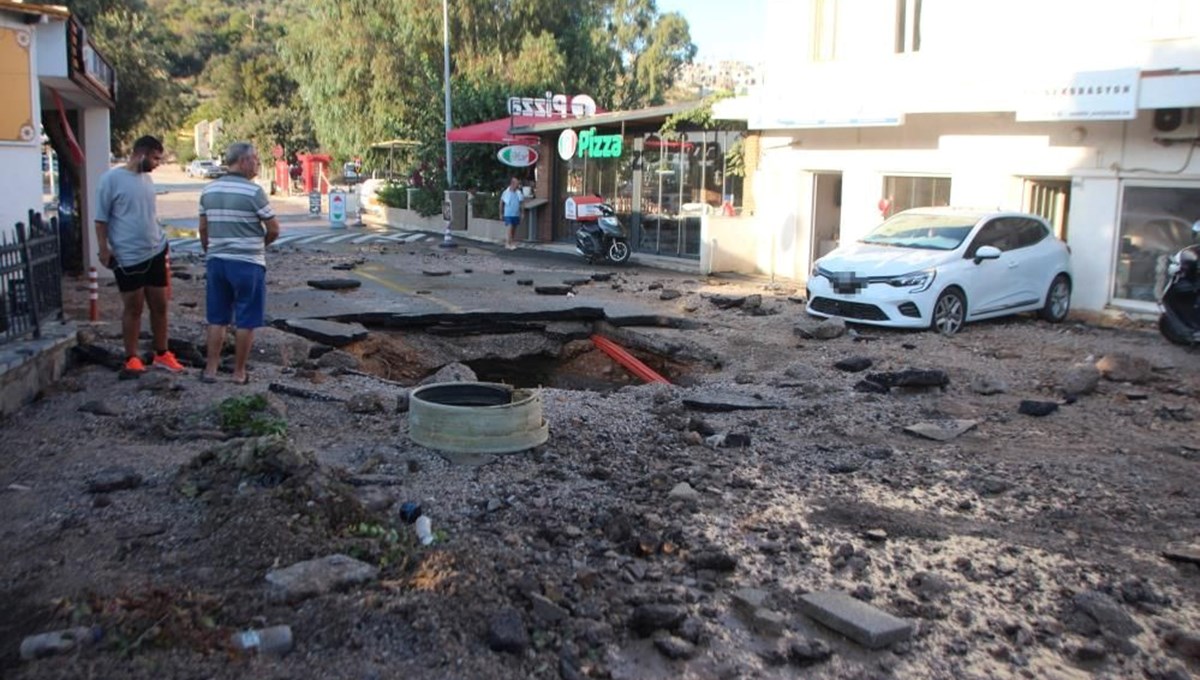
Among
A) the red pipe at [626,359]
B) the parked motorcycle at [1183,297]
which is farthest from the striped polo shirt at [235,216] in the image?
the parked motorcycle at [1183,297]

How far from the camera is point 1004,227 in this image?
1359cm

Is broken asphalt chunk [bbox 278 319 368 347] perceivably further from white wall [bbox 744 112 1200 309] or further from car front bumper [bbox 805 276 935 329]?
white wall [bbox 744 112 1200 309]

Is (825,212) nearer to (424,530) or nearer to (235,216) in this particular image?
(235,216)

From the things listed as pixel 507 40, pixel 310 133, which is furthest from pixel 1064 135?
pixel 310 133

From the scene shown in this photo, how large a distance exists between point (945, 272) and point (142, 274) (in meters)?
8.87

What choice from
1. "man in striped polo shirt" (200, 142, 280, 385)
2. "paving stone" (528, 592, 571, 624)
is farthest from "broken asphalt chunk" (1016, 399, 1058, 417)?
"man in striped polo shirt" (200, 142, 280, 385)

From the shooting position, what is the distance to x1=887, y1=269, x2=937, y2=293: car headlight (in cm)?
1253

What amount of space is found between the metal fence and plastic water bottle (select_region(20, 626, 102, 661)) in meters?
4.73

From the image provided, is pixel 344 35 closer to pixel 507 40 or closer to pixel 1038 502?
pixel 507 40

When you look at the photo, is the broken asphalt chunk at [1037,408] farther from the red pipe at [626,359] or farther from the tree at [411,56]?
the tree at [411,56]

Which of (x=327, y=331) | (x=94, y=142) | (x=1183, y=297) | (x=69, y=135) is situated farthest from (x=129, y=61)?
(x=1183, y=297)

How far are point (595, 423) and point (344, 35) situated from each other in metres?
36.4

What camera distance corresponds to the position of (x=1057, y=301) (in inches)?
570

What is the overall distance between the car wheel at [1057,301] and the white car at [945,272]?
1 centimetres
